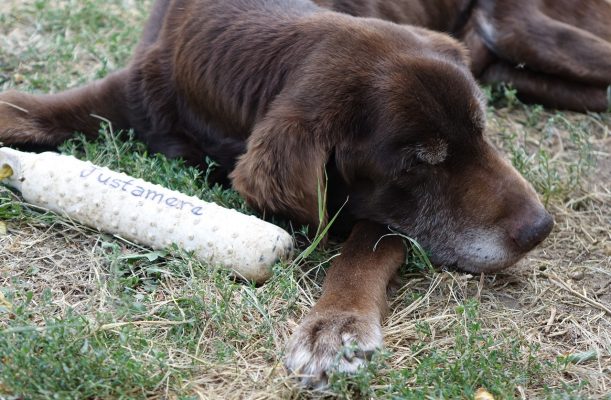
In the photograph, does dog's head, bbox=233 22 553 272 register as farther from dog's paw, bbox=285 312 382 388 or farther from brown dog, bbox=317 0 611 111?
brown dog, bbox=317 0 611 111

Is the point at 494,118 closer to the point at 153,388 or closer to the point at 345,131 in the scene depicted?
the point at 345,131

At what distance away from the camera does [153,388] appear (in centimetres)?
263

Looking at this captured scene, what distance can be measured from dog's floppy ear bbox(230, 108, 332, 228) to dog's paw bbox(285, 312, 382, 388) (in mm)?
506

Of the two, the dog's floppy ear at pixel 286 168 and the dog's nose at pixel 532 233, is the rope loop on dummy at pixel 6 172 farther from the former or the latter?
the dog's nose at pixel 532 233

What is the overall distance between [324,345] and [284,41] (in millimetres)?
1311

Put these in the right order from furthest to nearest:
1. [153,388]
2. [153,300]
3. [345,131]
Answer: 1. [345,131]
2. [153,300]
3. [153,388]

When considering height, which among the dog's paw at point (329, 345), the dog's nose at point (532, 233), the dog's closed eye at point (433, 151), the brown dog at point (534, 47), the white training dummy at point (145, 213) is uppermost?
the dog's closed eye at point (433, 151)

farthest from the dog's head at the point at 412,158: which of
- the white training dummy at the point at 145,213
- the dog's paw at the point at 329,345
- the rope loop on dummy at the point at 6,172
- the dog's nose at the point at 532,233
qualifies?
the rope loop on dummy at the point at 6,172

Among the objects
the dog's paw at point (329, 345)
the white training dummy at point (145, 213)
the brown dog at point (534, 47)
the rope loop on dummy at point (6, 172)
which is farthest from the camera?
the brown dog at point (534, 47)

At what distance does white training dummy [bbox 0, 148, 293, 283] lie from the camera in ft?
10.5

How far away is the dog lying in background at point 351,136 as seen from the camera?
3.23m

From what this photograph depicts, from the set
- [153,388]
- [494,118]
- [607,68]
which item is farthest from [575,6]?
[153,388]

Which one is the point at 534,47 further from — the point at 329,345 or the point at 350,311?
the point at 329,345

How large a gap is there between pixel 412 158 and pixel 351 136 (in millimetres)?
241
